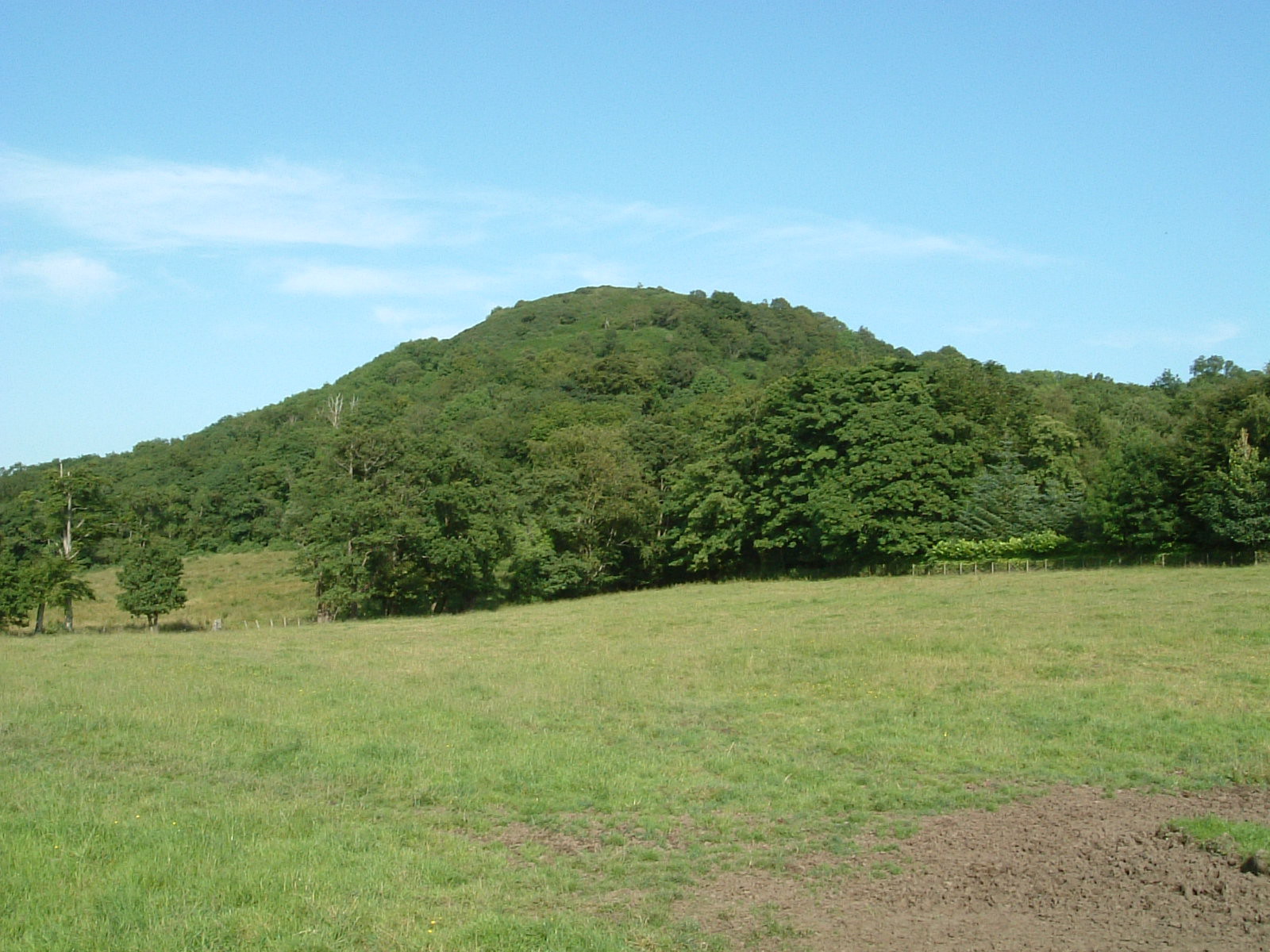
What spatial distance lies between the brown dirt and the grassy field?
475 mm

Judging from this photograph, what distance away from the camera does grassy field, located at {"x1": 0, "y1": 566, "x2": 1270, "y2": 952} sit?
769 cm

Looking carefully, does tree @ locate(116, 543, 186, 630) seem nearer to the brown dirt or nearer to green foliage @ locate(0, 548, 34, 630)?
green foliage @ locate(0, 548, 34, 630)

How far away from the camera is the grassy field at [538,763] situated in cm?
769

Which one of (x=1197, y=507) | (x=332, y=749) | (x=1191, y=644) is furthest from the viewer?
(x=1197, y=507)

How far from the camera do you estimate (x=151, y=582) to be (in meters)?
47.4

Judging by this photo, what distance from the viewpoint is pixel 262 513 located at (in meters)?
105

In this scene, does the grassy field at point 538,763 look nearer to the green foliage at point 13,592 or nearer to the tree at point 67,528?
the tree at point 67,528

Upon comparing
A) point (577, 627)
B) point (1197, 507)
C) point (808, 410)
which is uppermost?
point (808, 410)

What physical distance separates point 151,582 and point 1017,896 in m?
47.5

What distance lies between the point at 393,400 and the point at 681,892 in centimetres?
12785

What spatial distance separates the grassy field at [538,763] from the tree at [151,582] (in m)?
19.4

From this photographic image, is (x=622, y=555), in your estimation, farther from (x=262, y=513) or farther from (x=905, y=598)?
(x=262, y=513)

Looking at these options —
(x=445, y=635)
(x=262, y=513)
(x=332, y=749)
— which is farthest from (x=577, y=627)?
(x=262, y=513)

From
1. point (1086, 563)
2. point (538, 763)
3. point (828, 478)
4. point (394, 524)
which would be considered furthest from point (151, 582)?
point (1086, 563)
